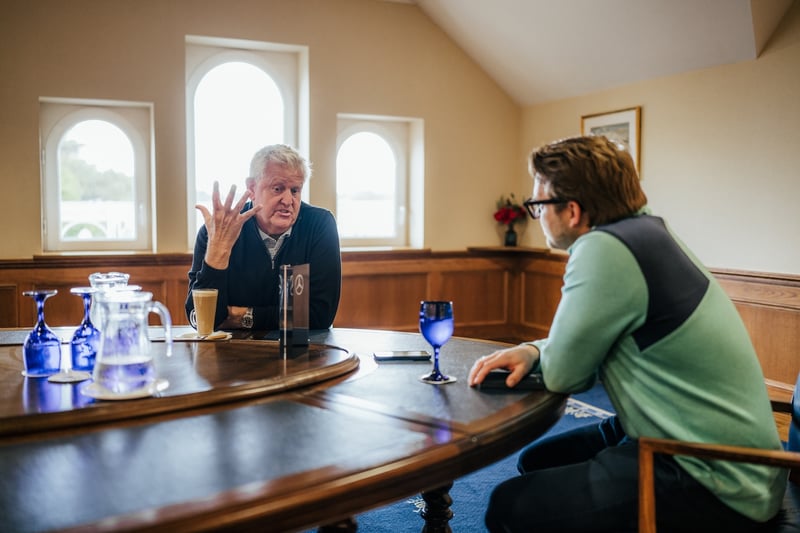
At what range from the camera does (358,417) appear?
51.9 inches

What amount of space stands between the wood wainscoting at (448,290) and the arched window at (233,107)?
67 centimetres

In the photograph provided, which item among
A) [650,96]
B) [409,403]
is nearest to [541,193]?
[409,403]

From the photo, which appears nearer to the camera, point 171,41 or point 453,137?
Answer: point 171,41

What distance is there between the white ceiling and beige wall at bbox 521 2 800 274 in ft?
0.37

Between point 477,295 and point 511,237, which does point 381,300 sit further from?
point 511,237

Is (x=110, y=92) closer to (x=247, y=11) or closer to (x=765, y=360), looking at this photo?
(x=247, y=11)

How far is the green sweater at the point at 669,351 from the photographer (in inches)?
55.3

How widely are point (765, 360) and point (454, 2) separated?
3.17m

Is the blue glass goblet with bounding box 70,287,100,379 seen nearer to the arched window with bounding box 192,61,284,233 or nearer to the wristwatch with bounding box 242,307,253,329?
the wristwatch with bounding box 242,307,253,329

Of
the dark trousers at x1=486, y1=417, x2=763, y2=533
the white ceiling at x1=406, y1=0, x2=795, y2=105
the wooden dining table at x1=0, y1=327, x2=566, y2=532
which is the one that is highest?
the white ceiling at x1=406, y1=0, x2=795, y2=105

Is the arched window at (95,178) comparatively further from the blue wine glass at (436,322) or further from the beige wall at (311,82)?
the blue wine glass at (436,322)

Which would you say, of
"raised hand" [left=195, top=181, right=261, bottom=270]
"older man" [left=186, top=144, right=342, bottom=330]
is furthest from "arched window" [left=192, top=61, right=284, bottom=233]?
"raised hand" [left=195, top=181, right=261, bottom=270]

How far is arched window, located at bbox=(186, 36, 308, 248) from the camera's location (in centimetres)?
487

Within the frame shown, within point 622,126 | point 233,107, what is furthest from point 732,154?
point 233,107
